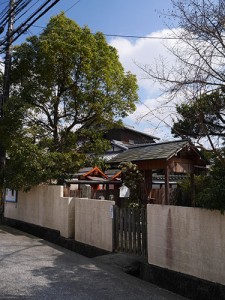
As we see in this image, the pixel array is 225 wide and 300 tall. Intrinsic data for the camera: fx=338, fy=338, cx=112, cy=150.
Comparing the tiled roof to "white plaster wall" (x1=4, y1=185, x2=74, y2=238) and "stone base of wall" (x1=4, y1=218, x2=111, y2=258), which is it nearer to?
"white plaster wall" (x1=4, y1=185, x2=74, y2=238)

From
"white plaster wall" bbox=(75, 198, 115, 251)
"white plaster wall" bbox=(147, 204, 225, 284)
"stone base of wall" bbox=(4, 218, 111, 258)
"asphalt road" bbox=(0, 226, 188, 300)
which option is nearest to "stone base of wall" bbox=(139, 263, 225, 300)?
"white plaster wall" bbox=(147, 204, 225, 284)

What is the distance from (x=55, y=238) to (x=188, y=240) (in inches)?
254

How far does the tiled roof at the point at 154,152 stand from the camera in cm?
1349

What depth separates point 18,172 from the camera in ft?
44.6

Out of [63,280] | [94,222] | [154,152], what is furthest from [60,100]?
[63,280]

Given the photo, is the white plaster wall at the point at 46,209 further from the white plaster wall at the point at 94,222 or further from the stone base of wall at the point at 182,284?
the stone base of wall at the point at 182,284

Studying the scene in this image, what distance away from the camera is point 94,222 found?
10328 mm

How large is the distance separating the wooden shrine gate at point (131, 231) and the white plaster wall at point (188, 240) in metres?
0.38

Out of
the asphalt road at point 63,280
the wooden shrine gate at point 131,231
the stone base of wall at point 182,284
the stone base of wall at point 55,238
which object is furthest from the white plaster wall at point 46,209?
the stone base of wall at point 182,284

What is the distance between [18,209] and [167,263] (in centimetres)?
1003

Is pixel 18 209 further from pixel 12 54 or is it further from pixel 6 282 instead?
pixel 6 282

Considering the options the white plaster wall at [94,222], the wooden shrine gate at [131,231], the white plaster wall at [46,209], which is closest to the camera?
the wooden shrine gate at [131,231]

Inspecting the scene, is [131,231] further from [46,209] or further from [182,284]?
[46,209]

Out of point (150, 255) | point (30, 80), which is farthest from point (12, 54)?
point (150, 255)
